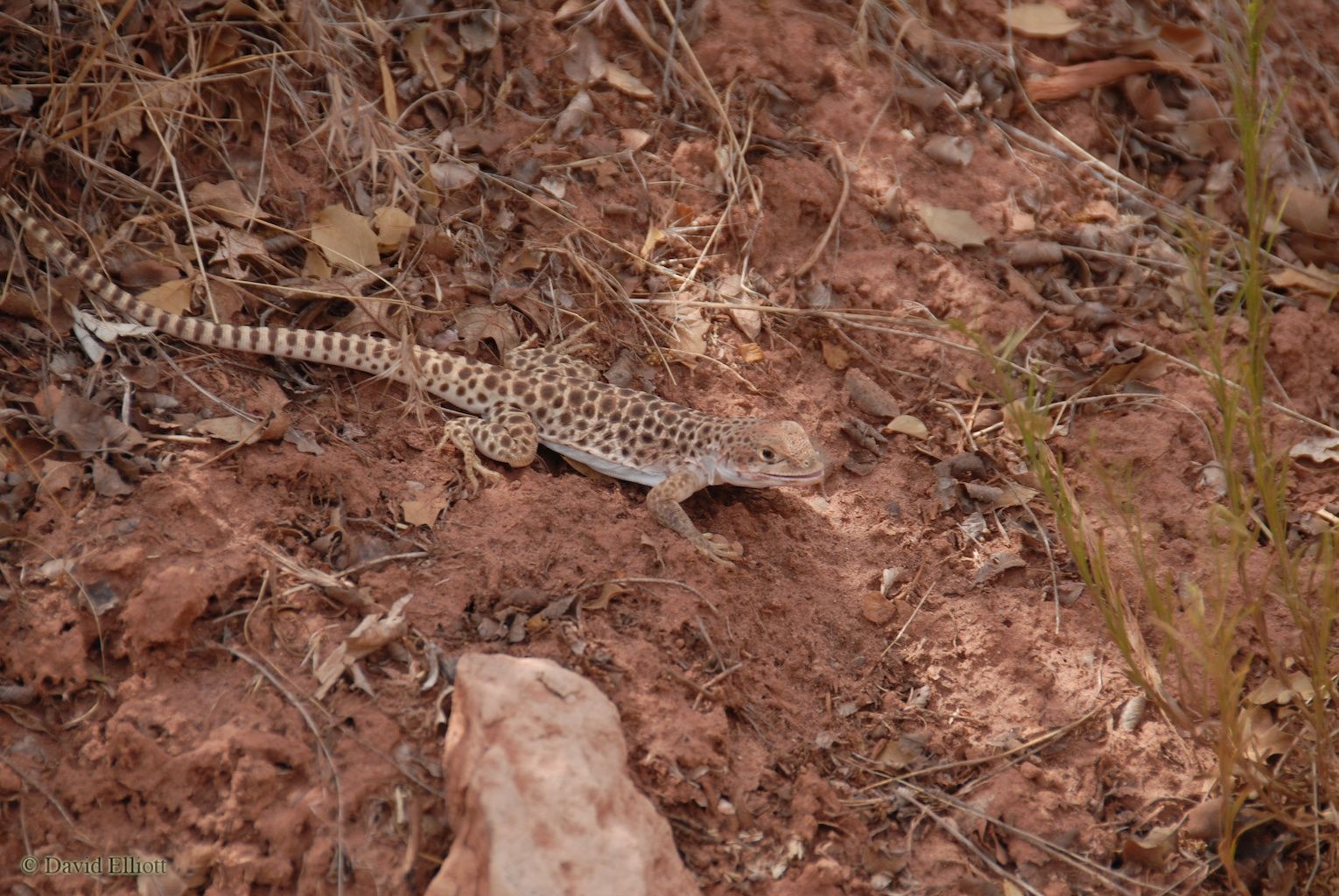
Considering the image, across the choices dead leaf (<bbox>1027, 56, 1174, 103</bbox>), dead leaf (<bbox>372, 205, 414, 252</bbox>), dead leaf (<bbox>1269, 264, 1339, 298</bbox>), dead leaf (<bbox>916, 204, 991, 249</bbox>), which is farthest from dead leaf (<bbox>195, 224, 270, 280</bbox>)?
dead leaf (<bbox>1269, 264, 1339, 298</bbox>)

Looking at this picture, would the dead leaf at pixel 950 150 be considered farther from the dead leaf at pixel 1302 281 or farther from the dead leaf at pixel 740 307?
the dead leaf at pixel 1302 281

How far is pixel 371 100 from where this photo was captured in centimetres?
604

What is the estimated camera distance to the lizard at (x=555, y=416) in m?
4.95

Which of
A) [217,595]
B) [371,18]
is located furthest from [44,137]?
[217,595]

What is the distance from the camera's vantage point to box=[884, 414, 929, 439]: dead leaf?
5.75m

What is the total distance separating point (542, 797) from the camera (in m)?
3.40

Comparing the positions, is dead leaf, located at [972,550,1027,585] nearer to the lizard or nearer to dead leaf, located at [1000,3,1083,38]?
the lizard

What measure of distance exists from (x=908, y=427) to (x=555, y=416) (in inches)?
75.2

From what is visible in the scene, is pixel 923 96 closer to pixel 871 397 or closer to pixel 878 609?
pixel 871 397

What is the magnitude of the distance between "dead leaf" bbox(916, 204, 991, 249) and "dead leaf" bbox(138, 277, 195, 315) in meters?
4.11

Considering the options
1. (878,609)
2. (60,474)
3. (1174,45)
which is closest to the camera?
(60,474)

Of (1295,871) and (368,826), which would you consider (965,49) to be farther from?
(368,826)

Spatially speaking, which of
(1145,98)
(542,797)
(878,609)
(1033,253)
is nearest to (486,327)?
(878,609)

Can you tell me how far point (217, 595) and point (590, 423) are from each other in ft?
6.78
